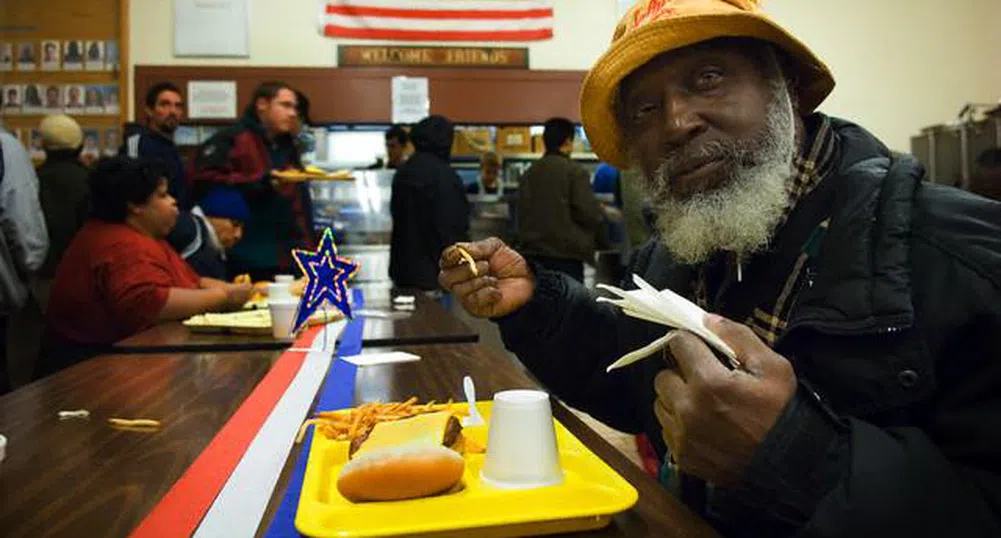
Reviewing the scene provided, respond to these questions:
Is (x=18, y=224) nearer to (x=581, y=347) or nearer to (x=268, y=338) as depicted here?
(x=268, y=338)

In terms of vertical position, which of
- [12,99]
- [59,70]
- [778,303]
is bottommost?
[778,303]

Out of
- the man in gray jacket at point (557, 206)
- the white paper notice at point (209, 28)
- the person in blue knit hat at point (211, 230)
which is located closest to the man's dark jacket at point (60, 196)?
the person in blue knit hat at point (211, 230)

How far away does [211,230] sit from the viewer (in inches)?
152

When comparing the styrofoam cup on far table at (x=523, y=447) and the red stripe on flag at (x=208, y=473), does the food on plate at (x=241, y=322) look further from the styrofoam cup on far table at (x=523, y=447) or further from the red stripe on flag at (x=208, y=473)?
the styrofoam cup on far table at (x=523, y=447)

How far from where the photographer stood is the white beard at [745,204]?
1.30m

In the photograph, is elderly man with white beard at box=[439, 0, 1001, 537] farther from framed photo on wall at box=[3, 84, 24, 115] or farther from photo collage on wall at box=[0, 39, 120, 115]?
framed photo on wall at box=[3, 84, 24, 115]

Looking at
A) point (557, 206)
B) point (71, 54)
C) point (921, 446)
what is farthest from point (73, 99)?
point (921, 446)

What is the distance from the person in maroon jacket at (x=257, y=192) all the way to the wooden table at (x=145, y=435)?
6.64 ft

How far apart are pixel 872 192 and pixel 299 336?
67.3 inches

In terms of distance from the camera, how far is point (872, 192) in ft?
3.78

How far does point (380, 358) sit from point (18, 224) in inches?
107

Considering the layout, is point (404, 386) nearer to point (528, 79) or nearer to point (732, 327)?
point (732, 327)

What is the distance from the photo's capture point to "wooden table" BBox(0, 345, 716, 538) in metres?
0.98

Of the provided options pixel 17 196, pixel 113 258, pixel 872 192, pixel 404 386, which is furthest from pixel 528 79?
pixel 872 192
